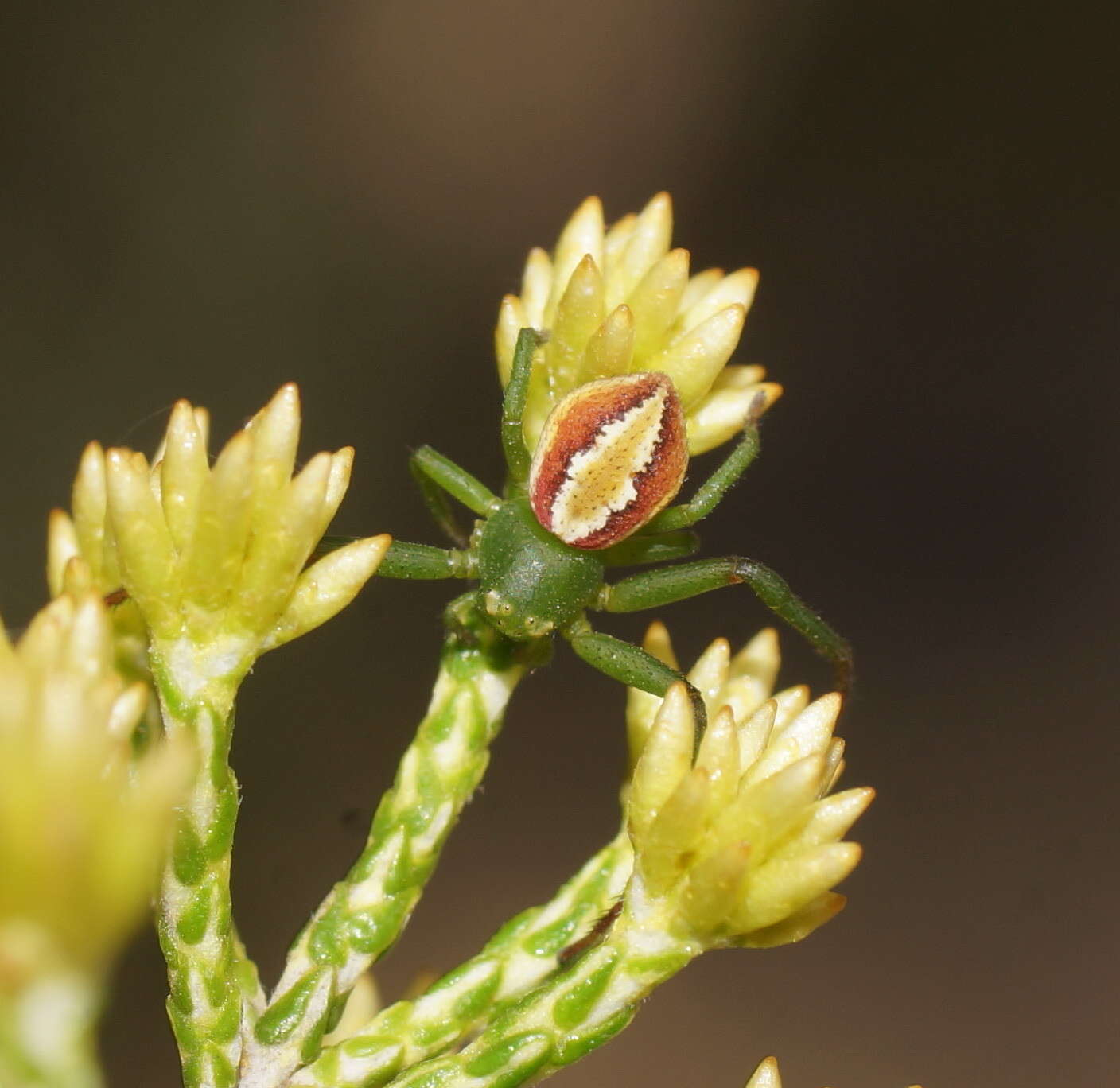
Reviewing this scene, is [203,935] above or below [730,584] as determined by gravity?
below

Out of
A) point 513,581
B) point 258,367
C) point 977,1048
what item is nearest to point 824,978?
point 977,1048

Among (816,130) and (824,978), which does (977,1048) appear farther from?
(816,130)

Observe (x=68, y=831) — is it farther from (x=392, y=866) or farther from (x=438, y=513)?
(x=438, y=513)

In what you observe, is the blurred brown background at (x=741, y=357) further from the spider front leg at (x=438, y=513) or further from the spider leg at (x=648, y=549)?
the spider leg at (x=648, y=549)

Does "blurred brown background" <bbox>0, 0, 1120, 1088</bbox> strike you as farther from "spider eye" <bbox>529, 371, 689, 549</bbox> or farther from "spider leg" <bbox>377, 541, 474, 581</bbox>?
"spider eye" <bbox>529, 371, 689, 549</bbox>

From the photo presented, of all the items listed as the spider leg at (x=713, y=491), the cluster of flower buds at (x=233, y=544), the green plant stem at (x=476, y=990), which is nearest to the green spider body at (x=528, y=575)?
the spider leg at (x=713, y=491)

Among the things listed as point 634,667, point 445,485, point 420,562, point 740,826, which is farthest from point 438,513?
point 740,826
